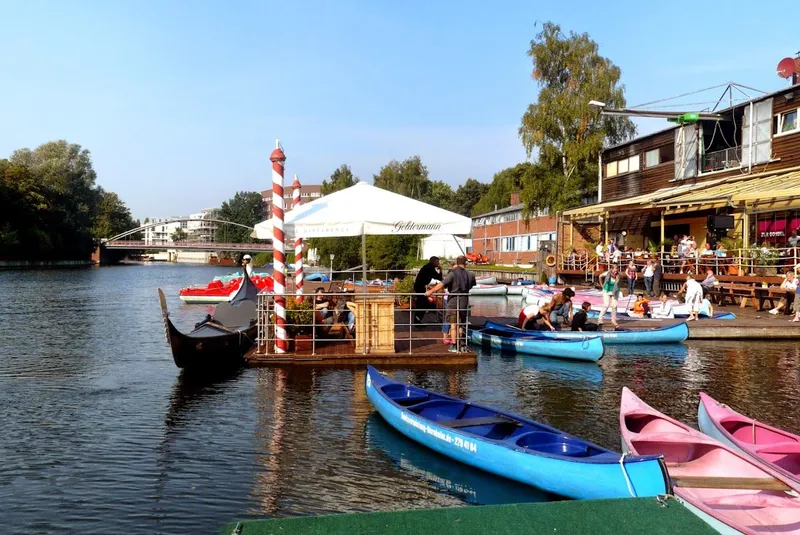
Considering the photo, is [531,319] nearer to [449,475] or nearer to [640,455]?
[449,475]

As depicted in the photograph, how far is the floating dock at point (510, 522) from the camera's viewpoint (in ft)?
12.6

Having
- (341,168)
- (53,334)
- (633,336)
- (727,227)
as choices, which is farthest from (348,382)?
(341,168)

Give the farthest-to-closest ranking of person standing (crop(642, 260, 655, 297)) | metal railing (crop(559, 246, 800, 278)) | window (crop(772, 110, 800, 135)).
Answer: person standing (crop(642, 260, 655, 297))
window (crop(772, 110, 800, 135))
metal railing (crop(559, 246, 800, 278))

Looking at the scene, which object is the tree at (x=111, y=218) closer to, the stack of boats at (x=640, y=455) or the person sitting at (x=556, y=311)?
the person sitting at (x=556, y=311)

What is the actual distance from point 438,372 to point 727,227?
1867 cm

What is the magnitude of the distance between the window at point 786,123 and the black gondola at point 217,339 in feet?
74.0

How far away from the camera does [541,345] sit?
15.5 m

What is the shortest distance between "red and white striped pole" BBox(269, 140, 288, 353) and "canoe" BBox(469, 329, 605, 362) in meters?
5.55

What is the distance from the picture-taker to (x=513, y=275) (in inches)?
1836

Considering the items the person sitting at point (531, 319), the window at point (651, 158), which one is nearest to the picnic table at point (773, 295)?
the person sitting at point (531, 319)

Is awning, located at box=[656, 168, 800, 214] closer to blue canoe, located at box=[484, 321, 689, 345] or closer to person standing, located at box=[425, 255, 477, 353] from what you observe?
blue canoe, located at box=[484, 321, 689, 345]

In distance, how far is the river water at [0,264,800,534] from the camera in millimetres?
6902

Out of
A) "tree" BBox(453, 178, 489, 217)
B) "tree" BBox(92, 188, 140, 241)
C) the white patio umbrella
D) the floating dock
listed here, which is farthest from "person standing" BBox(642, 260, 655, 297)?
"tree" BBox(92, 188, 140, 241)

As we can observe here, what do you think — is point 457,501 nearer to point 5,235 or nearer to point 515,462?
point 515,462
